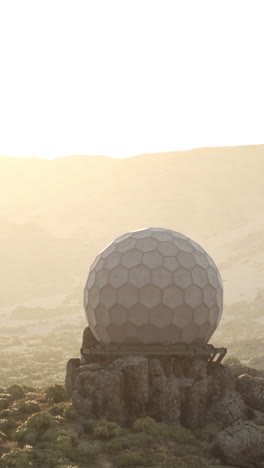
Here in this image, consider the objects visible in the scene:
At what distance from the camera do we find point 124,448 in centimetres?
2242

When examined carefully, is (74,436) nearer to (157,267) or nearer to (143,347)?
(143,347)

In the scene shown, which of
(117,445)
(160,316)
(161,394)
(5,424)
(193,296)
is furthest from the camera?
(193,296)

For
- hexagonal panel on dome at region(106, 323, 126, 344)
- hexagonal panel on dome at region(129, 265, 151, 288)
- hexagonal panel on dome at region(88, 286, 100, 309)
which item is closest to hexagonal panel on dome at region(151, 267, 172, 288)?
hexagonal panel on dome at region(129, 265, 151, 288)

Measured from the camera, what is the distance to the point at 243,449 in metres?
21.7

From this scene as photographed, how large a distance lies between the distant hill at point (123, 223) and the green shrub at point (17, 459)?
8670cm

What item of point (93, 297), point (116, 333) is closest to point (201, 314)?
point (116, 333)

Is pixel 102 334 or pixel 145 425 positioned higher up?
pixel 102 334

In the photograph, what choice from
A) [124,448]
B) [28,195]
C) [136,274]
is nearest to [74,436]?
[124,448]

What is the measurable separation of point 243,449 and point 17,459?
7.90 metres

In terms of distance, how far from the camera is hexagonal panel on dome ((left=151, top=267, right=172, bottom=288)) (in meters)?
27.6

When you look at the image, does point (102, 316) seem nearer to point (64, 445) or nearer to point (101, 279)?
point (101, 279)

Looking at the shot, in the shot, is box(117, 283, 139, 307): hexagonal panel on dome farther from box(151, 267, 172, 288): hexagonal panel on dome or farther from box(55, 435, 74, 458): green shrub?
box(55, 435, 74, 458): green shrub

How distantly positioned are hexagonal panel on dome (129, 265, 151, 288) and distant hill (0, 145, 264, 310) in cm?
7960

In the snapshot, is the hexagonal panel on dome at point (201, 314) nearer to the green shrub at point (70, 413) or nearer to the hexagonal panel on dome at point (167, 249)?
the hexagonal panel on dome at point (167, 249)
